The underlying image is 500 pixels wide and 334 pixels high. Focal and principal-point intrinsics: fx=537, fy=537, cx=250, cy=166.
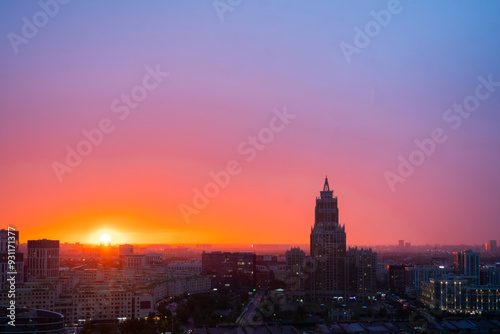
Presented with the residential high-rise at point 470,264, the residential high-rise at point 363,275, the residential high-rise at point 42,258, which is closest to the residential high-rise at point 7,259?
the residential high-rise at point 42,258

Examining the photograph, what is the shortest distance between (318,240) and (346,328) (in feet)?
59.0

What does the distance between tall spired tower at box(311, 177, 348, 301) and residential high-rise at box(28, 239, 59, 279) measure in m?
A: 18.2

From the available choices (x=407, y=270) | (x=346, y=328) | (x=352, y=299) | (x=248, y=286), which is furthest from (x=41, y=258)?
(x=346, y=328)

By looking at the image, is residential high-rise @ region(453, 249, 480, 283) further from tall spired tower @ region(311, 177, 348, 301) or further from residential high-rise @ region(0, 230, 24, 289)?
residential high-rise @ region(0, 230, 24, 289)

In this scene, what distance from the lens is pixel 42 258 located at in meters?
37.6

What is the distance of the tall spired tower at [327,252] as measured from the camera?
3009cm

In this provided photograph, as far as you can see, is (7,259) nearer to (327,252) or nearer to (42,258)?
(42,258)

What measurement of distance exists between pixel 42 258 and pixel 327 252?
20178mm

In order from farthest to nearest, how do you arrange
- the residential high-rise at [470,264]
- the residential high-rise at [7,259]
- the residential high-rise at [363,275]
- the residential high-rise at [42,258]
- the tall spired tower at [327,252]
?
the residential high-rise at [42,258] < the residential high-rise at [470,264] < the tall spired tower at [327,252] < the residential high-rise at [363,275] < the residential high-rise at [7,259]

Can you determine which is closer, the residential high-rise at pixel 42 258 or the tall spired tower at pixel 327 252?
the tall spired tower at pixel 327 252

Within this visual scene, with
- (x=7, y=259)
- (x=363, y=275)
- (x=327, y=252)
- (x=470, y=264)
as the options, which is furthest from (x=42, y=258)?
(x=470, y=264)

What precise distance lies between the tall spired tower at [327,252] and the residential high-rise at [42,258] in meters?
18.2

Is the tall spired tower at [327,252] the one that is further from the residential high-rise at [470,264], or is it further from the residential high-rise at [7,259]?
the residential high-rise at [7,259]


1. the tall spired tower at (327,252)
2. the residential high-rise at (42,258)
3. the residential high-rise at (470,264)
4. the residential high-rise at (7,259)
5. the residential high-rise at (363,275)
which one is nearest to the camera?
the residential high-rise at (7,259)
